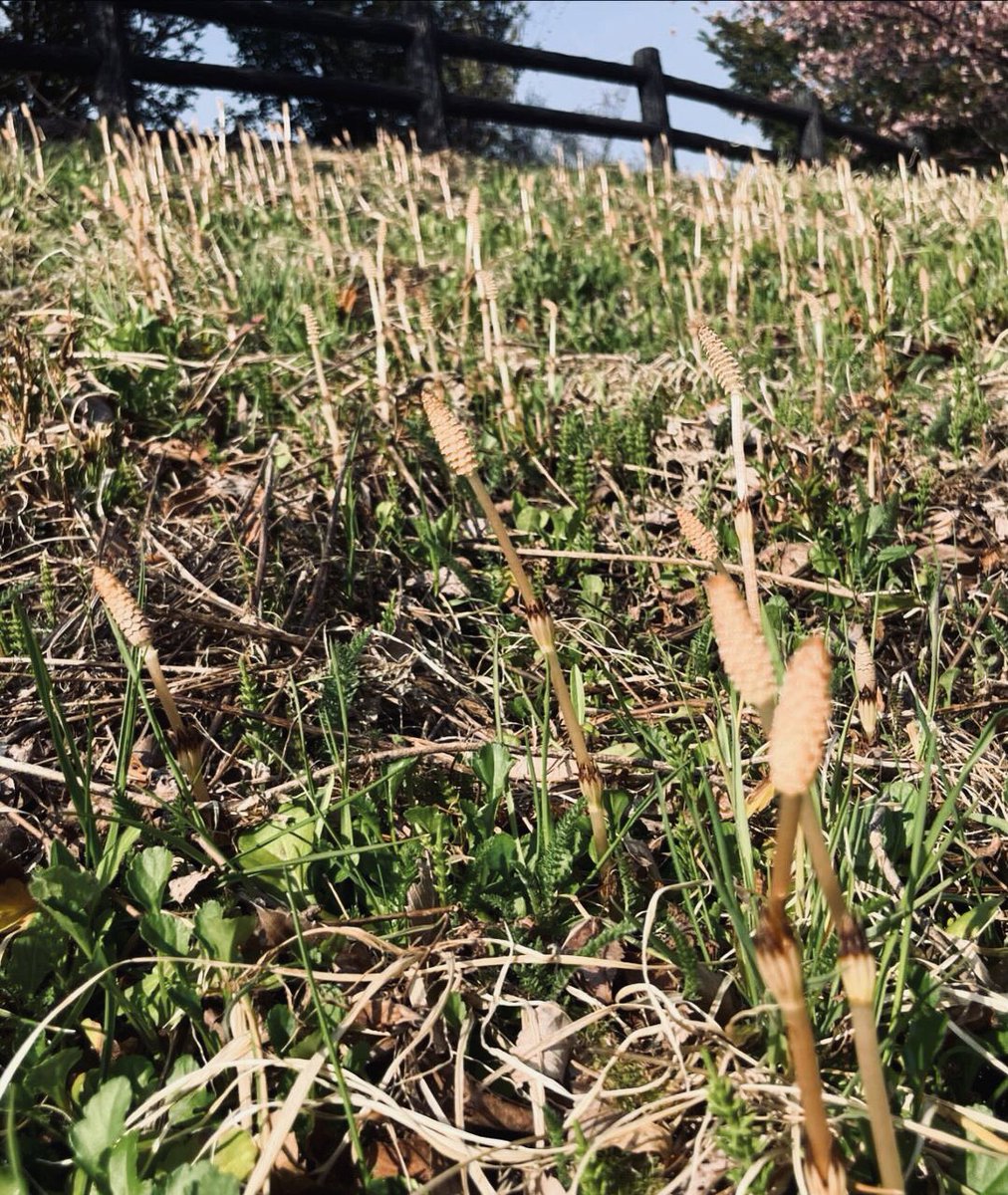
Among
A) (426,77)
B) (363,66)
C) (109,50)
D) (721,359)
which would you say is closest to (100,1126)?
(721,359)

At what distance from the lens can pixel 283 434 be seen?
2879 millimetres

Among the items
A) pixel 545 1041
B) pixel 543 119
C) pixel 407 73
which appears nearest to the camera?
pixel 545 1041

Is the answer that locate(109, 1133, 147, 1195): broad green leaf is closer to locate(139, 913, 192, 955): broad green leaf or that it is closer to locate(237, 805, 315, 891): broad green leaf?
locate(139, 913, 192, 955): broad green leaf

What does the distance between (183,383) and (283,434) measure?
0.35 metres

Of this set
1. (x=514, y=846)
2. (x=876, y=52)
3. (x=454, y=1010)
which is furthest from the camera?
(x=876, y=52)

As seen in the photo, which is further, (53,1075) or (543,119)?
(543,119)

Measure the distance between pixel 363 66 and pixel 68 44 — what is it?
7413 millimetres

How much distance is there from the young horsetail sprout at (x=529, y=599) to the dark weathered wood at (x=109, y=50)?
9.40 metres

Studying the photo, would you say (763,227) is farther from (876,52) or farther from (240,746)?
(876,52)

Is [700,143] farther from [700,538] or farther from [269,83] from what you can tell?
[700,538]

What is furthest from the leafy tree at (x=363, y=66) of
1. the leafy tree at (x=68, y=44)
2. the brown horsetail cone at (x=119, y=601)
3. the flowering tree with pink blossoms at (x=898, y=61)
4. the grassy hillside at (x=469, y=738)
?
the brown horsetail cone at (x=119, y=601)

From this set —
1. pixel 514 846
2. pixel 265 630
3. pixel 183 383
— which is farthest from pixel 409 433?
pixel 514 846

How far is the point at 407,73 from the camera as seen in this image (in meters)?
10.9

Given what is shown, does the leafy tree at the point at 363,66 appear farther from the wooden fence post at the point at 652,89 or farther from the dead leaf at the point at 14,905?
the dead leaf at the point at 14,905
